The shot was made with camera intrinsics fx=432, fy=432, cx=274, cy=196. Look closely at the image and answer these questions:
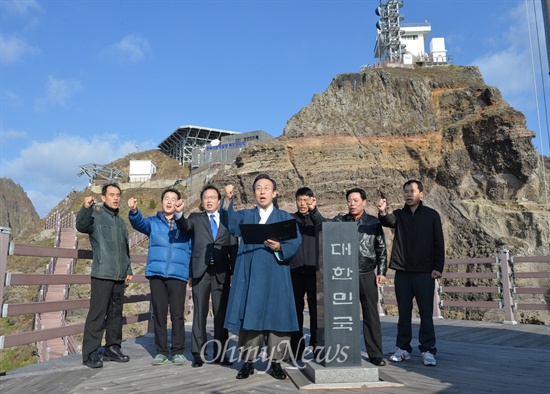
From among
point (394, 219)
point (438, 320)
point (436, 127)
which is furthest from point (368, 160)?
point (394, 219)

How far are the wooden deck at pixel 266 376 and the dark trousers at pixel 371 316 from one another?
26 cm

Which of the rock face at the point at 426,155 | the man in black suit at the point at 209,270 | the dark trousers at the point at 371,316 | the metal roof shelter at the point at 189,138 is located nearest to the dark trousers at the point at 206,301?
the man in black suit at the point at 209,270

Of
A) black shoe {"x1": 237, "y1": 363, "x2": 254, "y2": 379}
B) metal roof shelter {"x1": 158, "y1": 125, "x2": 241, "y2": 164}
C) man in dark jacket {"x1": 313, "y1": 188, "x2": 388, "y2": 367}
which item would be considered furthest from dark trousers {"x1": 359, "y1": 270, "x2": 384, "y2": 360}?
metal roof shelter {"x1": 158, "y1": 125, "x2": 241, "y2": 164}

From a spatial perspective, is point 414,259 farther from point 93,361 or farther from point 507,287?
point 507,287

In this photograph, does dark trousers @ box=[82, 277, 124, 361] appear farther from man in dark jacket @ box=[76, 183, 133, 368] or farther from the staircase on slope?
the staircase on slope

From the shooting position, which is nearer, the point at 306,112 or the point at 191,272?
the point at 191,272

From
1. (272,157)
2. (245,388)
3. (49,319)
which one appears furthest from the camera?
(272,157)

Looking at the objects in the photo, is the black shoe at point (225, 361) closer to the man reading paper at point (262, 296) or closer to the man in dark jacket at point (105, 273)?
the man reading paper at point (262, 296)

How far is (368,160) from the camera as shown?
29703mm

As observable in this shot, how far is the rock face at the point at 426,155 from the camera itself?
26.3 metres

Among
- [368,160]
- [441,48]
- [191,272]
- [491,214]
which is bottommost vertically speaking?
[191,272]

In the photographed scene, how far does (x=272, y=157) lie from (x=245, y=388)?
28.5 m

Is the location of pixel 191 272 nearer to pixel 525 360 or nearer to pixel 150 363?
pixel 150 363

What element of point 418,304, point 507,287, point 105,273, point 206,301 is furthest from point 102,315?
point 507,287
